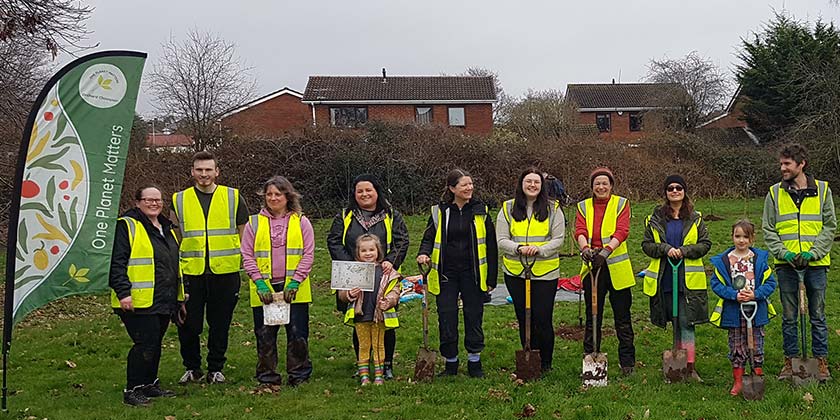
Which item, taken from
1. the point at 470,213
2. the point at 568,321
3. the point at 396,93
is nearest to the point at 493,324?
the point at 568,321

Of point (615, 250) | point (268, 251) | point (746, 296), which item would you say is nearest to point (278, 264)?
point (268, 251)

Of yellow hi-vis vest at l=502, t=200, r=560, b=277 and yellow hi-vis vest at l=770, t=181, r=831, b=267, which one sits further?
yellow hi-vis vest at l=502, t=200, r=560, b=277

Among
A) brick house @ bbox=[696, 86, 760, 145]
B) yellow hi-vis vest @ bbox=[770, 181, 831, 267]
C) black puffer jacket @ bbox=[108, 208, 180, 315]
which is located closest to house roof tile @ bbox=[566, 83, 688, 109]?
brick house @ bbox=[696, 86, 760, 145]

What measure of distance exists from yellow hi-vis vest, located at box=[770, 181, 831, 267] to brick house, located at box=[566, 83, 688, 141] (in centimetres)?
3611

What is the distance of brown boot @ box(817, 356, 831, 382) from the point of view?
19.0 ft

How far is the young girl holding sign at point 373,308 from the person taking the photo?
617 cm

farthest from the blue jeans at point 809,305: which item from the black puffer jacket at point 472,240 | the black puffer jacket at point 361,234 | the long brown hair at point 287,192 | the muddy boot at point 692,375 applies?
the long brown hair at point 287,192

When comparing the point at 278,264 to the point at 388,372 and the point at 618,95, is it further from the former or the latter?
the point at 618,95

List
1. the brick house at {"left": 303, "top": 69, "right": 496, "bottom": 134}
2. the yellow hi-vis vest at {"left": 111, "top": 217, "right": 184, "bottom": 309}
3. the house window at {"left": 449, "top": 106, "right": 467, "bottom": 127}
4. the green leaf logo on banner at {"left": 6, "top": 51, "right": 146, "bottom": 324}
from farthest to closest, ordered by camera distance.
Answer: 1. the house window at {"left": 449, "top": 106, "right": 467, "bottom": 127}
2. the brick house at {"left": 303, "top": 69, "right": 496, "bottom": 134}
3. the yellow hi-vis vest at {"left": 111, "top": 217, "right": 184, "bottom": 309}
4. the green leaf logo on banner at {"left": 6, "top": 51, "right": 146, "bottom": 324}

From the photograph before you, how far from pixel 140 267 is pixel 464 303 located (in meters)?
2.75

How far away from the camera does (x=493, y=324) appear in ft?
29.3

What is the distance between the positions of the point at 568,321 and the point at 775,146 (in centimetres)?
2137

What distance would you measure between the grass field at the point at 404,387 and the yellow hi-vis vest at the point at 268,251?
86 cm

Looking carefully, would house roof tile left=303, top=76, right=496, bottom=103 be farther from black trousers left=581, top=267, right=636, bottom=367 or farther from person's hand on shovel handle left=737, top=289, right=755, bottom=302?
person's hand on shovel handle left=737, top=289, right=755, bottom=302
